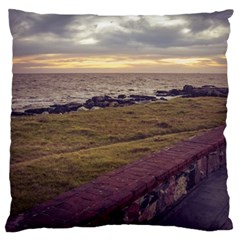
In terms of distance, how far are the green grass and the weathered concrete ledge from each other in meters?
0.05

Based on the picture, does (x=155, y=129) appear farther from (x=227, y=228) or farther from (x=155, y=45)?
(x=227, y=228)

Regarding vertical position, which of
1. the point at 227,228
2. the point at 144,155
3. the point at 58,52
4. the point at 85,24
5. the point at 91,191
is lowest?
the point at 227,228

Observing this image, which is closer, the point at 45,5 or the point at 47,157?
the point at 47,157

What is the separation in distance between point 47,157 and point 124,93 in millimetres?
542

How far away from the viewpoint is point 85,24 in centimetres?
193

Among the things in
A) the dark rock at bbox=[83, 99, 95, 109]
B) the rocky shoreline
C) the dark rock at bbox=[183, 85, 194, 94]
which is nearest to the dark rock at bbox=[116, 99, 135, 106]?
the rocky shoreline

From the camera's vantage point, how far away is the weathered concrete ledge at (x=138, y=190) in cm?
171

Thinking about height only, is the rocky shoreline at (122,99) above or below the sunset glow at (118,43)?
below

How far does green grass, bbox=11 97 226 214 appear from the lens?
1.83m

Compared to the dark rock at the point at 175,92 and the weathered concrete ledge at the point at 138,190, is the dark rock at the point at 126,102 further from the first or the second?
the weathered concrete ledge at the point at 138,190

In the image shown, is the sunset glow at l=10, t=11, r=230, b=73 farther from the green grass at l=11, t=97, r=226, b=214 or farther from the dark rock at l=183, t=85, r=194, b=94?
the green grass at l=11, t=97, r=226, b=214

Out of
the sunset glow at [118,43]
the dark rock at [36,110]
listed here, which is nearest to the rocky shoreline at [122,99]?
the dark rock at [36,110]

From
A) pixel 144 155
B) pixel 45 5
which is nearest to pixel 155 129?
pixel 144 155

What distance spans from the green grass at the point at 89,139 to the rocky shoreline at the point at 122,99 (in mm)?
28
